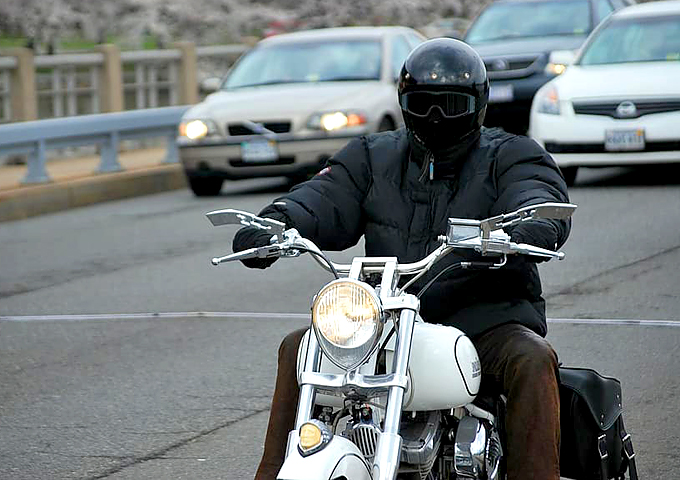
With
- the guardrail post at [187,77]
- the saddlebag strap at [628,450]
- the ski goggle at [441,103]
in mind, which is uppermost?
the ski goggle at [441,103]

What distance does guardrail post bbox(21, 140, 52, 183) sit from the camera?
50.0 feet

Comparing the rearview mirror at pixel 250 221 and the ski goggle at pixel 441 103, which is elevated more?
the ski goggle at pixel 441 103

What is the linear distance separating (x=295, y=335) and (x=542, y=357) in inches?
28.6

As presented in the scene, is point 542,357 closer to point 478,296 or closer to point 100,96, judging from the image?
point 478,296

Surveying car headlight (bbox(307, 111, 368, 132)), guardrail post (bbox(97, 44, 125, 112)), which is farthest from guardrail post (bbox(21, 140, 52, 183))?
guardrail post (bbox(97, 44, 125, 112))

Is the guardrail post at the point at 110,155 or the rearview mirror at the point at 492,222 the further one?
the guardrail post at the point at 110,155

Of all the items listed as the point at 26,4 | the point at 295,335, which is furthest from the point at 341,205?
the point at 26,4

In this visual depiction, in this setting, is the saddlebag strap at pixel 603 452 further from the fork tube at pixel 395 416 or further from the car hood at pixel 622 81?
the car hood at pixel 622 81

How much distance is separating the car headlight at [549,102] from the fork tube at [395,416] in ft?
35.0

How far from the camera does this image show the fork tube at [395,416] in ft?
11.6

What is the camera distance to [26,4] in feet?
90.3

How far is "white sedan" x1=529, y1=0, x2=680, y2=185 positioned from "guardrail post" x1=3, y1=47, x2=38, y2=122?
257 inches

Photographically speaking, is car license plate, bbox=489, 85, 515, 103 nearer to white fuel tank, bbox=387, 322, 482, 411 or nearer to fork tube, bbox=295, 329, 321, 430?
white fuel tank, bbox=387, 322, 482, 411

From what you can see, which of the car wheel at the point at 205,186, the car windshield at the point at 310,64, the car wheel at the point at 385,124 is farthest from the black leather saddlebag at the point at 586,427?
the car windshield at the point at 310,64
